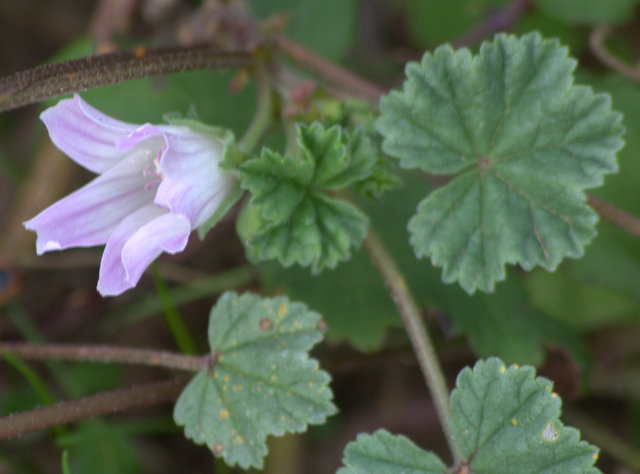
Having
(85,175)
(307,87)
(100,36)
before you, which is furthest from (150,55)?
(85,175)

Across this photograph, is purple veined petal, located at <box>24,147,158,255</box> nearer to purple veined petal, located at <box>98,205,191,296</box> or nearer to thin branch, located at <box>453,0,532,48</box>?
purple veined petal, located at <box>98,205,191,296</box>

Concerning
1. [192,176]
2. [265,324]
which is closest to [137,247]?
[192,176]

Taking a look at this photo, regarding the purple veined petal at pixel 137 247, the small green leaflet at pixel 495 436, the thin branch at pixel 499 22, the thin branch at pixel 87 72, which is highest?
the thin branch at pixel 499 22

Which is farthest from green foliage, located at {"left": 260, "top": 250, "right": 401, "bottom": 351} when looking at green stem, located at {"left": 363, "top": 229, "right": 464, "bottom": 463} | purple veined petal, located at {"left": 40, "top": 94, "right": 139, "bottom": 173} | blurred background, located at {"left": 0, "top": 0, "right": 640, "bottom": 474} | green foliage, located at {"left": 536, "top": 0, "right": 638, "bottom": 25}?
green foliage, located at {"left": 536, "top": 0, "right": 638, "bottom": 25}

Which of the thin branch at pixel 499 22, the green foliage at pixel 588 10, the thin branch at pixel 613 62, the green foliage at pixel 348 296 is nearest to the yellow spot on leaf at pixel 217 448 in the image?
the green foliage at pixel 348 296

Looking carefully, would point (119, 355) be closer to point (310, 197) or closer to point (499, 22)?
point (310, 197)

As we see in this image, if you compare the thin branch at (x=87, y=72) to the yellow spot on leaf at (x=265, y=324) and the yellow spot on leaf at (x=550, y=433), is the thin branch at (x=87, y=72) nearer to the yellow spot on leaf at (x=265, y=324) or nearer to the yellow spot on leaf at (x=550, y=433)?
the yellow spot on leaf at (x=265, y=324)
